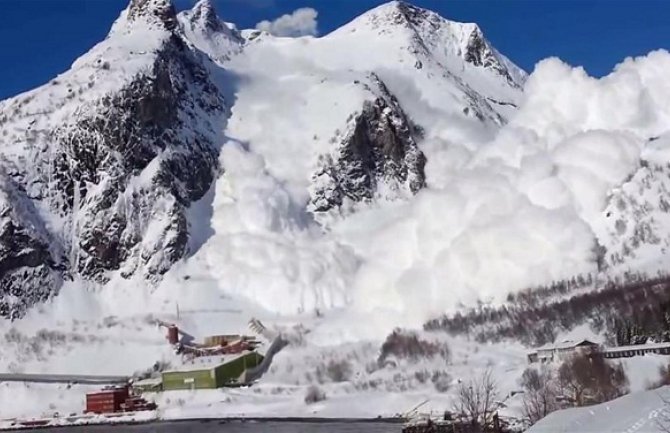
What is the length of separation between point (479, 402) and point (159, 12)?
5726 inches

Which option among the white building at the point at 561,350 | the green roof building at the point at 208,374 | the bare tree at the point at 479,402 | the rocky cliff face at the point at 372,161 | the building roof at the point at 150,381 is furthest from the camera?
the rocky cliff face at the point at 372,161

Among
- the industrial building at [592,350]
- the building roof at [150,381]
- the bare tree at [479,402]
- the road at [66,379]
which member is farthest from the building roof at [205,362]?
the industrial building at [592,350]

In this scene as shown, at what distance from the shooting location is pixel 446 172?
585 ft

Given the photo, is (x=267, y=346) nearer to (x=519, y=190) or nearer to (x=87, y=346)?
(x=87, y=346)

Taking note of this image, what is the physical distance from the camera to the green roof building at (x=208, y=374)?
4129 inches

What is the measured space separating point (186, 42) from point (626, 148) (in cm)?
8113

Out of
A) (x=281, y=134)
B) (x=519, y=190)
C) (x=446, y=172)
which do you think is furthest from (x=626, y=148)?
(x=281, y=134)

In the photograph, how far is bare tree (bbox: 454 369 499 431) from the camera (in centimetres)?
5125

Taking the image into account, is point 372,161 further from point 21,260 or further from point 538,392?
point 538,392

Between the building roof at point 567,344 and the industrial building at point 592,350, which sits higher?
the building roof at point 567,344

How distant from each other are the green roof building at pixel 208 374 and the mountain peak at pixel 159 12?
9759 centimetres

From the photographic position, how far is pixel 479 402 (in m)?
64.4

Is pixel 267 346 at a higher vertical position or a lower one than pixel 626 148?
lower

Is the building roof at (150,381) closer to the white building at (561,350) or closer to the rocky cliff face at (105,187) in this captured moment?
the rocky cliff face at (105,187)
